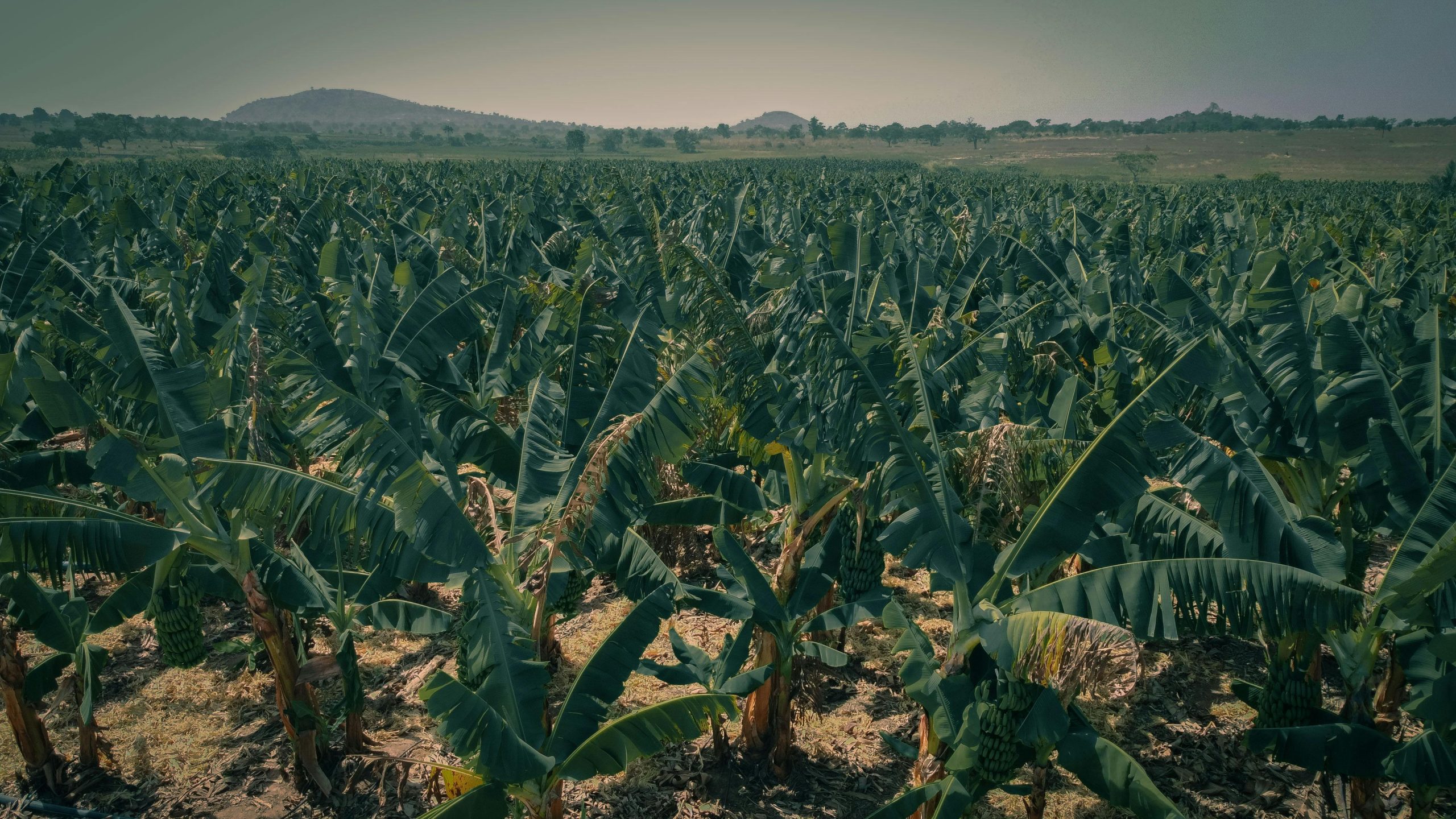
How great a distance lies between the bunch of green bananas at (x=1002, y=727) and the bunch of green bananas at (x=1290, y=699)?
1893 mm

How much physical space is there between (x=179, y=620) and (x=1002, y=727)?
5026 millimetres

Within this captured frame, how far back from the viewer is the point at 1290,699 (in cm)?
473

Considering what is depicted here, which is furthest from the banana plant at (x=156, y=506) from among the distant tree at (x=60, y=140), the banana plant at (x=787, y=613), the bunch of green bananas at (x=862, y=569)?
the distant tree at (x=60, y=140)

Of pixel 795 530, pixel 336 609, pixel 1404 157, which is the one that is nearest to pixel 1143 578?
pixel 795 530

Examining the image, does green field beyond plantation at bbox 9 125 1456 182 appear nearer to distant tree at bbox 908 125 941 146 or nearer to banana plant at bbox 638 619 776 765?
distant tree at bbox 908 125 941 146

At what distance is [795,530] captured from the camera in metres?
6.05

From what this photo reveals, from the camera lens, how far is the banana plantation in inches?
153

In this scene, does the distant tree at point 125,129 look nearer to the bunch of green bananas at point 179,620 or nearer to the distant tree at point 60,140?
the distant tree at point 60,140

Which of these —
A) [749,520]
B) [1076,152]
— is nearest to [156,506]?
[749,520]

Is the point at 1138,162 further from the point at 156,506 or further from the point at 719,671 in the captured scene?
the point at 156,506

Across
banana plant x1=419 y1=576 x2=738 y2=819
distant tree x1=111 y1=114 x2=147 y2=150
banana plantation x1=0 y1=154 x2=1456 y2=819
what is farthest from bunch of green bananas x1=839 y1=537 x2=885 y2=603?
distant tree x1=111 y1=114 x2=147 y2=150

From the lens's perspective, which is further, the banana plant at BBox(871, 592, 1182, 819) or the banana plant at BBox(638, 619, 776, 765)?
the banana plant at BBox(638, 619, 776, 765)

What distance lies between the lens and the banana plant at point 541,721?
11.5 feet

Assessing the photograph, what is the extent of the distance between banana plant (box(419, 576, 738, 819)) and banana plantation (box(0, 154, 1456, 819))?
0.02 m
